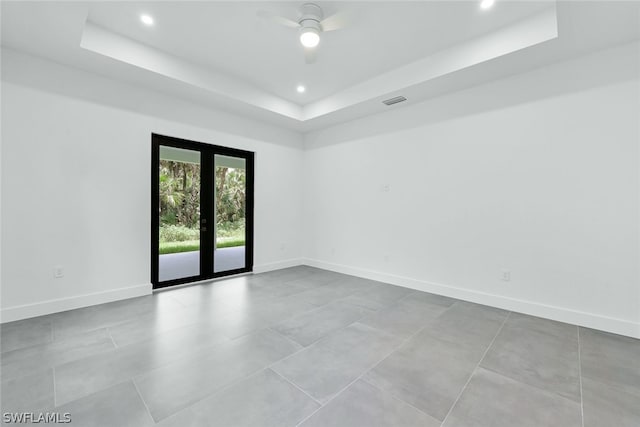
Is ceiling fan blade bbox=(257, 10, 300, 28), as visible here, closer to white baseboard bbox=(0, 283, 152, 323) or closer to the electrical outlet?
the electrical outlet

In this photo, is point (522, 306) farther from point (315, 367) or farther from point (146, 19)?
point (146, 19)

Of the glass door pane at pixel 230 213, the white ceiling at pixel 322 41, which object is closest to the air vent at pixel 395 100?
the white ceiling at pixel 322 41

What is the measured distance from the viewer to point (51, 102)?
3.33m

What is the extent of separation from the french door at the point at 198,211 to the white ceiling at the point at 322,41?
1.01 metres

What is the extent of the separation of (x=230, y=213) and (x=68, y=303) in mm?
2548

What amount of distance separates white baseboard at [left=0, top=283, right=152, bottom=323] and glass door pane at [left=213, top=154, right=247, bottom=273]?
4.34 feet

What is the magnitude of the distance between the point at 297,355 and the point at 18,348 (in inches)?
98.9

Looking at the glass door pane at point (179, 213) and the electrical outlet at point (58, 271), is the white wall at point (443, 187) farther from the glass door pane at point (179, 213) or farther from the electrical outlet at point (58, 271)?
the glass door pane at point (179, 213)

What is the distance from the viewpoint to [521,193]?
11.5ft

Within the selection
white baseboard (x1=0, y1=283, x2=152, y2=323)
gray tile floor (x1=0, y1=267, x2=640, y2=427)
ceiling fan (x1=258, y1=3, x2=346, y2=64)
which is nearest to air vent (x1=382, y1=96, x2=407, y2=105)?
ceiling fan (x1=258, y1=3, x2=346, y2=64)

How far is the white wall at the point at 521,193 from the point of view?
2.97 meters

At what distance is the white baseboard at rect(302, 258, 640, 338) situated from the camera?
2.93 metres

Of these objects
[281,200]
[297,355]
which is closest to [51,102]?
[281,200]

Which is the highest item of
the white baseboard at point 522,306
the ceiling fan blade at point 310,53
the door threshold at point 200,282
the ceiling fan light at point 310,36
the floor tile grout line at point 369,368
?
the ceiling fan light at point 310,36
